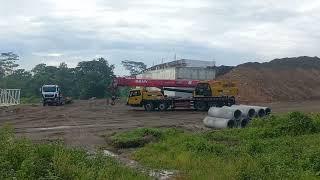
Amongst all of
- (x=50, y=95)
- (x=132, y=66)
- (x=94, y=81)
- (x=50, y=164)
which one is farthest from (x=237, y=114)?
(x=132, y=66)

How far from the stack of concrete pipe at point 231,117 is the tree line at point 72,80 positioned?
138 feet

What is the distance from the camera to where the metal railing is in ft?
200

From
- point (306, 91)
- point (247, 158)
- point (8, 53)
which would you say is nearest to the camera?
point (247, 158)

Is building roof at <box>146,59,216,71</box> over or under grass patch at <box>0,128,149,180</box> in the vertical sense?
over

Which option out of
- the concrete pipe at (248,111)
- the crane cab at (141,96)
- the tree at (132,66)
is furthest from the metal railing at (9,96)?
the tree at (132,66)

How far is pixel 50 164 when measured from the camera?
1353cm

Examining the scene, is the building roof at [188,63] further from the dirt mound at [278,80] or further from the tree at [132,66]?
the tree at [132,66]

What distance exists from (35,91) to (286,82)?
4597 centimetres

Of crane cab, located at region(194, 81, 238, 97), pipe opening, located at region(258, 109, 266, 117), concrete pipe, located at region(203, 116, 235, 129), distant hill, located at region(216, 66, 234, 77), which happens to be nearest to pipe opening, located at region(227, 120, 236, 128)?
concrete pipe, located at region(203, 116, 235, 129)

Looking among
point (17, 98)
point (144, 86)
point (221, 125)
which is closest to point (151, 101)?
point (144, 86)

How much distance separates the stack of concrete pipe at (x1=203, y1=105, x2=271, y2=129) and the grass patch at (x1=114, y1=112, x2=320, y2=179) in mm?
1641

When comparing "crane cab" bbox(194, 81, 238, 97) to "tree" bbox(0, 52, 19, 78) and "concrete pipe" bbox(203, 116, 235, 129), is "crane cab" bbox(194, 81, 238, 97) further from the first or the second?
"tree" bbox(0, 52, 19, 78)

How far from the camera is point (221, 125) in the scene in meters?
28.1

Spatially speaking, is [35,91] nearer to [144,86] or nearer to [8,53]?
[8,53]
